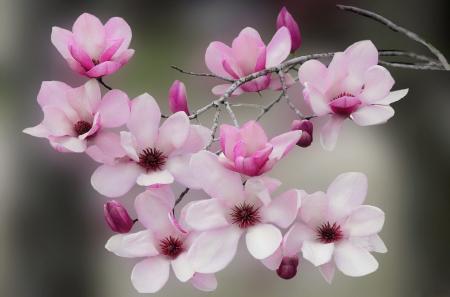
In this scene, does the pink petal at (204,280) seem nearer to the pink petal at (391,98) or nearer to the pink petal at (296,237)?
the pink petal at (296,237)

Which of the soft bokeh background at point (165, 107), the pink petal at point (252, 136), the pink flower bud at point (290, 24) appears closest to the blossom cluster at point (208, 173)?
the pink petal at point (252, 136)

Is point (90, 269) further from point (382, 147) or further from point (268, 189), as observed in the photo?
point (268, 189)

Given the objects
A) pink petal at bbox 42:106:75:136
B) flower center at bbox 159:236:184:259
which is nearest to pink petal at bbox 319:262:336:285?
flower center at bbox 159:236:184:259

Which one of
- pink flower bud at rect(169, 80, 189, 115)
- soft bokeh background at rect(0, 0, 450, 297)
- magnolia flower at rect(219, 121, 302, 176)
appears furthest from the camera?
soft bokeh background at rect(0, 0, 450, 297)

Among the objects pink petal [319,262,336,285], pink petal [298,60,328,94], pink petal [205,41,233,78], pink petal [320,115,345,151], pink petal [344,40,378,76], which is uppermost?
pink petal [344,40,378,76]

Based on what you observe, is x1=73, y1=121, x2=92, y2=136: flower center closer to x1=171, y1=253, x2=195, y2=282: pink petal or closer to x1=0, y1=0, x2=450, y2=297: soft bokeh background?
x1=171, y1=253, x2=195, y2=282: pink petal

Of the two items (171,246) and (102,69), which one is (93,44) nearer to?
(102,69)

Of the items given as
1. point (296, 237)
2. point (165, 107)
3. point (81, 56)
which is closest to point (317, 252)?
point (296, 237)
